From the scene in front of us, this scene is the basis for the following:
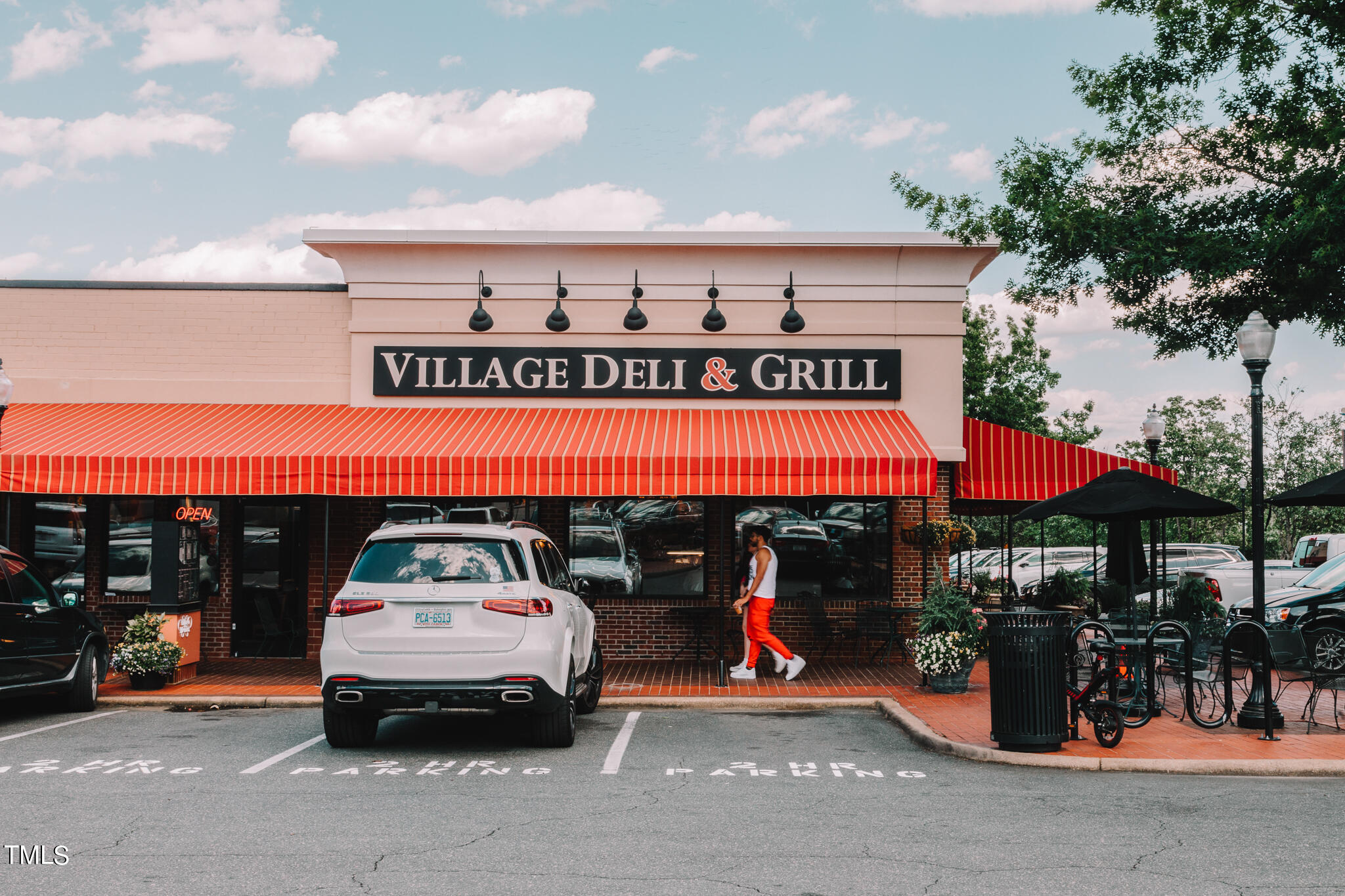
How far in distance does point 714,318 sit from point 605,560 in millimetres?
3555

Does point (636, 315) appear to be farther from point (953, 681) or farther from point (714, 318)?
point (953, 681)

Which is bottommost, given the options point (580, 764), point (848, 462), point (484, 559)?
point (580, 764)

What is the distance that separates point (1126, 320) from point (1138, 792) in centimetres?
1115

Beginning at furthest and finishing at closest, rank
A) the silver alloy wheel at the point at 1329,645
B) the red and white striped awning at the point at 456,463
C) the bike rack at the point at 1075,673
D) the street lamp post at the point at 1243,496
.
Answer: the street lamp post at the point at 1243,496
the silver alloy wheel at the point at 1329,645
the red and white striped awning at the point at 456,463
the bike rack at the point at 1075,673

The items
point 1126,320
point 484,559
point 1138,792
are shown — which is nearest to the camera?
point 1138,792

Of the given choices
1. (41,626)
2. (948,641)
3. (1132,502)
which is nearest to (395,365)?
(41,626)

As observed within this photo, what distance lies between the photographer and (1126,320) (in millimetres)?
16922

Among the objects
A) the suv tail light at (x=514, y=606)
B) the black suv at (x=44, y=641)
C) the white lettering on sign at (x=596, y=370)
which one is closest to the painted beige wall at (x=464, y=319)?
the white lettering on sign at (x=596, y=370)

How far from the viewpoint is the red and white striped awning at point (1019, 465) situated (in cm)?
1495

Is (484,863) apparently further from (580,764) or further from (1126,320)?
(1126,320)

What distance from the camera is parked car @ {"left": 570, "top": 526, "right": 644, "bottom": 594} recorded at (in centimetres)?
1476

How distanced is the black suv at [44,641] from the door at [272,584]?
345 cm

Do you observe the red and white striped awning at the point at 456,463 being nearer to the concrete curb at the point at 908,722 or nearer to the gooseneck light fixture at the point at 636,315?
the gooseneck light fixture at the point at 636,315

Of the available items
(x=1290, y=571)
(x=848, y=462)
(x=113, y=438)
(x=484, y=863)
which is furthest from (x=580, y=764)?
(x=1290, y=571)
